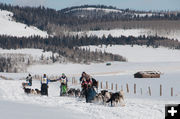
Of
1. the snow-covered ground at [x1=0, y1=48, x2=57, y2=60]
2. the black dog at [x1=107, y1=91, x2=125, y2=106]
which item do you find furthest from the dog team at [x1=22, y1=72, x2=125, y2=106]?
the snow-covered ground at [x1=0, y1=48, x2=57, y2=60]

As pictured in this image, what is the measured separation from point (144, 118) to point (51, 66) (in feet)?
502

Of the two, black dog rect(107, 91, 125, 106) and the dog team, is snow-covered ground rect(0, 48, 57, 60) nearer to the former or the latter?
the dog team

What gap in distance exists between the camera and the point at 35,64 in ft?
571

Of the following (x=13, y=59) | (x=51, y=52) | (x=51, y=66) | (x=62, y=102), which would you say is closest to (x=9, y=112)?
(x=62, y=102)

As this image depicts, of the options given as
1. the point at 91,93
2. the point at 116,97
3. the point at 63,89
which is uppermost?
the point at 116,97

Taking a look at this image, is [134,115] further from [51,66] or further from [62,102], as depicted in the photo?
[51,66]

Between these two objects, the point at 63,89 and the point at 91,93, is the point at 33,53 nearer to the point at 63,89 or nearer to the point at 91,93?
the point at 63,89

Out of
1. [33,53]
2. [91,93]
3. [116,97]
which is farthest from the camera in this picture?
[33,53]

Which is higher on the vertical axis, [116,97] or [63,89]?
[116,97]

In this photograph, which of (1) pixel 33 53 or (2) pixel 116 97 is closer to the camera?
(2) pixel 116 97

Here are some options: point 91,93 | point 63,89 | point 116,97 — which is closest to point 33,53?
point 63,89

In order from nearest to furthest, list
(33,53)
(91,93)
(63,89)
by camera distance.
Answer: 1. (91,93)
2. (63,89)
3. (33,53)

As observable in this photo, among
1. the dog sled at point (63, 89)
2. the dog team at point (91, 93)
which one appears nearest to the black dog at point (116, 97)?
the dog team at point (91, 93)

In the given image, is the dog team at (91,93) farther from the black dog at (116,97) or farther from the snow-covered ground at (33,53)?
the snow-covered ground at (33,53)
